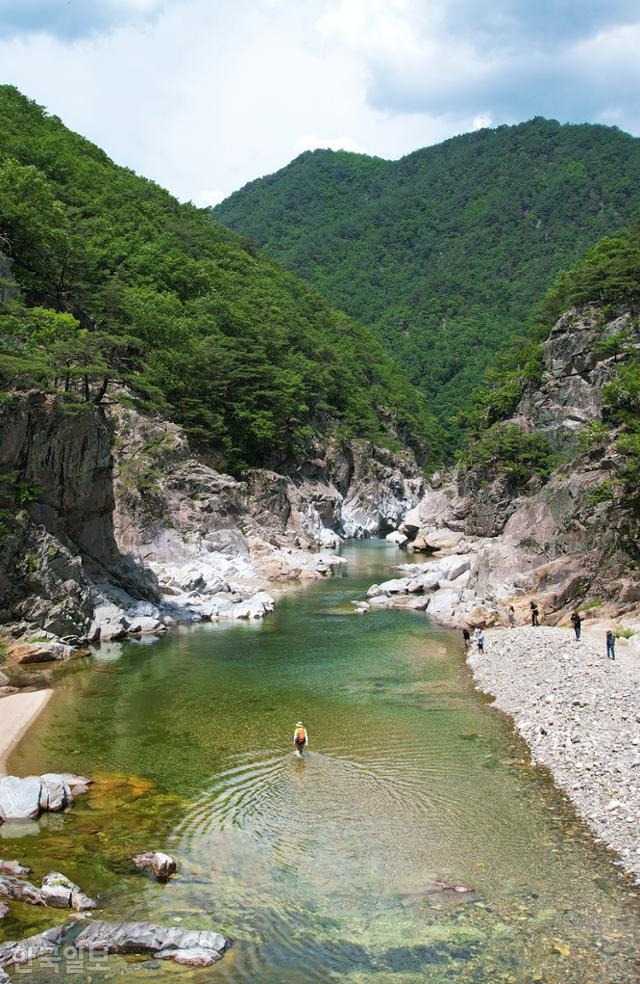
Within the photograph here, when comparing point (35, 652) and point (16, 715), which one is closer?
point (16, 715)

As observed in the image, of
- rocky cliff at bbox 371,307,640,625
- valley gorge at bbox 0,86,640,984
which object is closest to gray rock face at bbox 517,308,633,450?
rocky cliff at bbox 371,307,640,625

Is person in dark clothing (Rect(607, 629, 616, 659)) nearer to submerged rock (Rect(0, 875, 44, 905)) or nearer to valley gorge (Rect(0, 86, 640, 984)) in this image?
valley gorge (Rect(0, 86, 640, 984))

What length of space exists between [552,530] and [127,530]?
2198cm

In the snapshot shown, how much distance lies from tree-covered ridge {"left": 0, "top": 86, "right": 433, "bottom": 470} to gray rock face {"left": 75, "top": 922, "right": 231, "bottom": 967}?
1980 centimetres

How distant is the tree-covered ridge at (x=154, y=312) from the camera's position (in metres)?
31.5

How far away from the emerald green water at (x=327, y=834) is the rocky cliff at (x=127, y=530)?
4915 mm

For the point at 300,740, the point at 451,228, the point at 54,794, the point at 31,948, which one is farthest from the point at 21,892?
the point at 451,228

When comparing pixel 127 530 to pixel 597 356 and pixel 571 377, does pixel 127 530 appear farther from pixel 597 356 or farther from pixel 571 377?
pixel 597 356

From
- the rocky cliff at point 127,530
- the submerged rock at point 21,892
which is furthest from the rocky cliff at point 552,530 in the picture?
the submerged rock at point 21,892

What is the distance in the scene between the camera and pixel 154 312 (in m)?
51.2

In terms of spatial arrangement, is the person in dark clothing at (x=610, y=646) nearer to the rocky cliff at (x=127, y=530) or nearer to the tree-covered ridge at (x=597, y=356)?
the tree-covered ridge at (x=597, y=356)

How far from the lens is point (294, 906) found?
1056 cm

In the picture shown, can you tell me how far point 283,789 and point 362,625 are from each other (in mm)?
17631

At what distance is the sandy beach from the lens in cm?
1647
